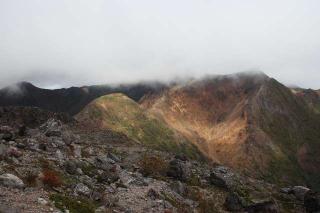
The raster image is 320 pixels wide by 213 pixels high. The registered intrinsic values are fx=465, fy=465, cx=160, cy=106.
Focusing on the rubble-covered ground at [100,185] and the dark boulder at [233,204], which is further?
the dark boulder at [233,204]

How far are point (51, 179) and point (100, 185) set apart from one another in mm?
9668

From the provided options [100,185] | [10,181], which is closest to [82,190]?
[100,185]

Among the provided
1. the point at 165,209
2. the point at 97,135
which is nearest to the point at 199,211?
the point at 165,209

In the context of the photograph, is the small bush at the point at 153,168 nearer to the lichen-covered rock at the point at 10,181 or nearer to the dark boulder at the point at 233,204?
the dark boulder at the point at 233,204

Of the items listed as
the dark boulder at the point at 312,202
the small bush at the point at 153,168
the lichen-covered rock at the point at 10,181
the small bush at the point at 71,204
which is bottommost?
the dark boulder at the point at 312,202

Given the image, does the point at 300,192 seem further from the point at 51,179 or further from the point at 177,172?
the point at 51,179

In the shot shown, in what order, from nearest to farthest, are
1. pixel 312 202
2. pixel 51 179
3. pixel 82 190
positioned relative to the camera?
pixel 51 179 → pixel 82 190 → pixel 312 202

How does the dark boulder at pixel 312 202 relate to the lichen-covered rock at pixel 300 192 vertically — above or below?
above

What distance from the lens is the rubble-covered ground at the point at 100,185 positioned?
4009 centimetres

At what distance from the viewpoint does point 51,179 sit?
1773 inches

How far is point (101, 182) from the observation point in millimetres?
56188

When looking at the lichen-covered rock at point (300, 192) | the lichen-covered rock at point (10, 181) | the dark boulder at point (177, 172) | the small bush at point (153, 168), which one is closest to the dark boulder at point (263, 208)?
the dark boulder at point (177, 172)

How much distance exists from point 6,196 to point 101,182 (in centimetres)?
2000

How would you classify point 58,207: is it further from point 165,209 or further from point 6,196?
point 165,209
